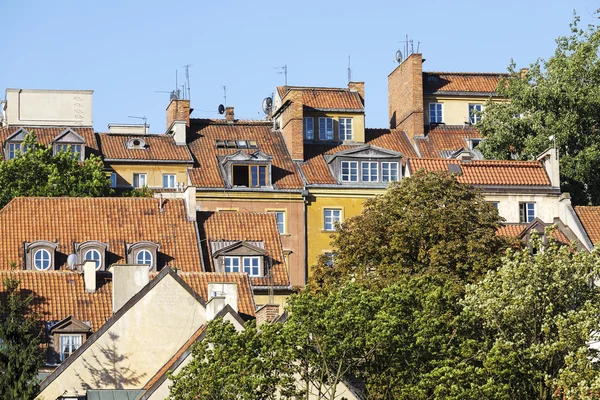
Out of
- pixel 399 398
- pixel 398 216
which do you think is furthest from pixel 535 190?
pixel 399 398

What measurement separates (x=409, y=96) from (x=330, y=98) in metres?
5.00

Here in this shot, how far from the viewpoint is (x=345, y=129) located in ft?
338

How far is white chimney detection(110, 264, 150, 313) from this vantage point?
66188 millimetres

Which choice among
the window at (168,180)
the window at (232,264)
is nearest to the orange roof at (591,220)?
the window at (232,264)

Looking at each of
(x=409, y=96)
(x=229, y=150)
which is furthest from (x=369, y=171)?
(x=409, y=96)

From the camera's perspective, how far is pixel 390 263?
71.3 m

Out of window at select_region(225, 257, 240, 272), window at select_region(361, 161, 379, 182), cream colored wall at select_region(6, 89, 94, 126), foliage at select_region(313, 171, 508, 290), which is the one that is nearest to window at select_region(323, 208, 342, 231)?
window at select_region(361, 161, 379, 182)

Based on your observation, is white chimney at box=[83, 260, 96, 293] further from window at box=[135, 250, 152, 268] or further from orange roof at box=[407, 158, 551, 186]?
orange roof at box=[407, 158, 551, 186]

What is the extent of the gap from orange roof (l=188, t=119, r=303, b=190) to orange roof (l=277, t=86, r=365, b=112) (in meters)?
2.59

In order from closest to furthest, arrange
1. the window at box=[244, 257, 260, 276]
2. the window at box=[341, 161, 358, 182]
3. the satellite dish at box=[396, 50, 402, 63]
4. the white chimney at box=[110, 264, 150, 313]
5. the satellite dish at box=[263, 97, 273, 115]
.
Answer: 1. the white chimney at box=[110, 264, 150, 313]
2. the window at box=[244, 257, 260, 276]
3. the window at box=[341, 161, 358, 182]
4. the satellite dish at box=[396, 50, 402, 63]
5. the satellite dish at box=[263, 97, 273, 115]

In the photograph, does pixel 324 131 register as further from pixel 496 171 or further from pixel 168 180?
pixel 496 171

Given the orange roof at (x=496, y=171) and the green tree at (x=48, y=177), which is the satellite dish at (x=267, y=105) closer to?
the green tree at (x=48, y=177)

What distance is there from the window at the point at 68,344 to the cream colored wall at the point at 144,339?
11.6 feet

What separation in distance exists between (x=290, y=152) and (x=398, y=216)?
28.0 metres
